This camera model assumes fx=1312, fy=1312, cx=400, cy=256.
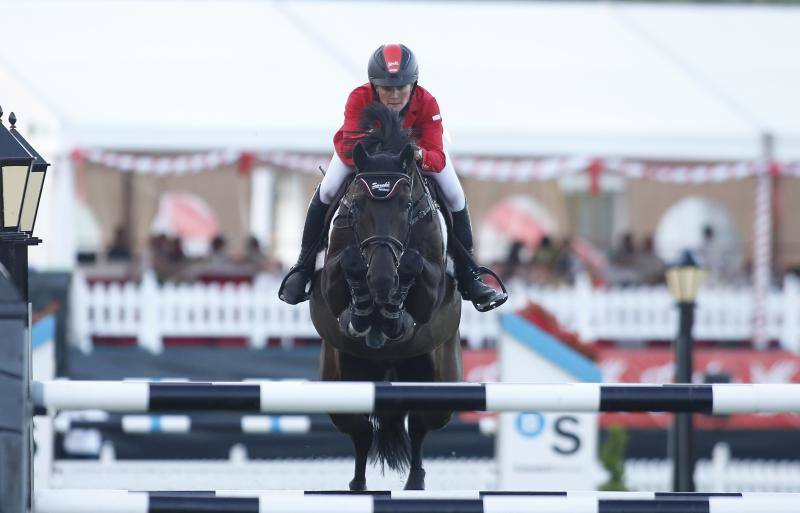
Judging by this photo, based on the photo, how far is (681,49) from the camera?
51.9 ft

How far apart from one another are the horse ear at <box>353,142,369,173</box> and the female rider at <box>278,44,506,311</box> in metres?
0.19

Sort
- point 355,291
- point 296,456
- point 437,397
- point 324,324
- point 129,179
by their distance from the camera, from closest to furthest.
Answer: point 437,397 → point 355,291 → point 324,324 → point 296,456 → point 129,179

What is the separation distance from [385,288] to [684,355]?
4.32 meters

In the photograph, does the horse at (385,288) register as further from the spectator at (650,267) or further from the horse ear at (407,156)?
the spectator at (650,267)

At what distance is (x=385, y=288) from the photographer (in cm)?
432

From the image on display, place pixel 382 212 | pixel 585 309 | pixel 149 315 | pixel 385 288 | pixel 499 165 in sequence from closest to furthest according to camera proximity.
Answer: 1. pixel 385 288
2. pixel 382 212
3. pixel 149 315
4. pixel 585 309
5. pixel 499 165

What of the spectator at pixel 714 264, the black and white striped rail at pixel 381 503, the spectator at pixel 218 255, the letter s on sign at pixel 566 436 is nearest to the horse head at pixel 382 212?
the black and white striped rail at pixel 381 503

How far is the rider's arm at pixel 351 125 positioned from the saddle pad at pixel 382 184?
11.3 inches

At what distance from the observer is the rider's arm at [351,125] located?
4840 millimetres

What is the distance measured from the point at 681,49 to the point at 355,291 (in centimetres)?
1213

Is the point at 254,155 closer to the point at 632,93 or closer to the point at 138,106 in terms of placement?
the point at 138,106

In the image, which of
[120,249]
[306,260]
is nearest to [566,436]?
[306,260]

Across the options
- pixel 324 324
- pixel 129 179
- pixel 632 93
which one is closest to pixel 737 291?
pixel 632 93

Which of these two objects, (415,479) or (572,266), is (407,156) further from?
(572,266)
